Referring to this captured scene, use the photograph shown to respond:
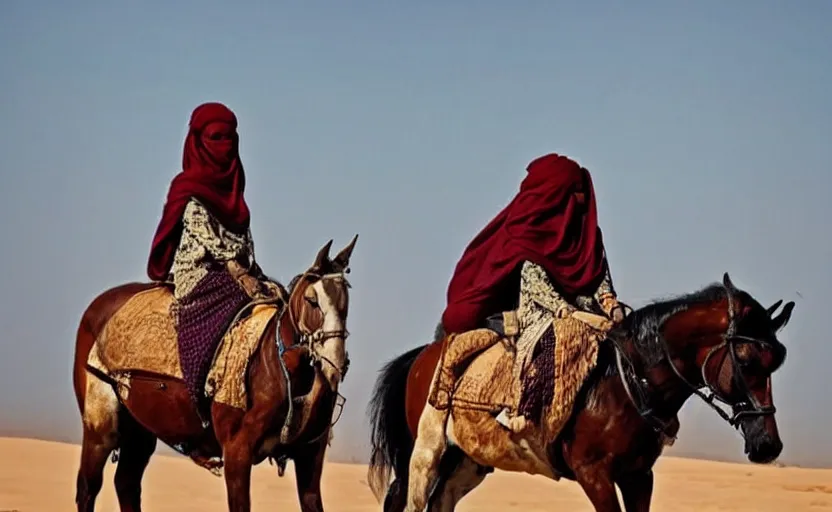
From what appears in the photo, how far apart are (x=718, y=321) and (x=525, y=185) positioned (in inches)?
87.6

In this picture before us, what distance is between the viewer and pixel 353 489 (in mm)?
26016

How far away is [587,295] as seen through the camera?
39.7 feet

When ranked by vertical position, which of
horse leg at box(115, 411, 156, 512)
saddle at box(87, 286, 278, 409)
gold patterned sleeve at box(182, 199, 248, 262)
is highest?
gold patterned sleeve at box(182, 199, 248, 262)

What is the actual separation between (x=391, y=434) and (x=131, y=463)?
227cm

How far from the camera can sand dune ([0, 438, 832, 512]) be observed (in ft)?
75.3

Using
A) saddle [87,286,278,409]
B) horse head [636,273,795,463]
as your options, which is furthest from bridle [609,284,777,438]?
saddle [87,286,278,409]

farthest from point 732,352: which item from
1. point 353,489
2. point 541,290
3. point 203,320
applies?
point 353,489

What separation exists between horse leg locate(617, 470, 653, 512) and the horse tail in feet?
7.23

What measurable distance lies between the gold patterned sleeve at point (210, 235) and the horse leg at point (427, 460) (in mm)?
2018

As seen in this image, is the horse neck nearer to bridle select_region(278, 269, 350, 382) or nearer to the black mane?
bridle select_region(278, 269, 350, 382)

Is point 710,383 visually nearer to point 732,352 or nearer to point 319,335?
point 732,352

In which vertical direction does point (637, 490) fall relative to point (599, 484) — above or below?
below

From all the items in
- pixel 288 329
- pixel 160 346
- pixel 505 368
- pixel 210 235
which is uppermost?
pixel 210 235

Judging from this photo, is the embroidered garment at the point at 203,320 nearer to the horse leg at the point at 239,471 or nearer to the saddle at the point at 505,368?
the horse leg at the point at 239,471
